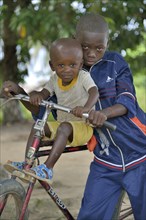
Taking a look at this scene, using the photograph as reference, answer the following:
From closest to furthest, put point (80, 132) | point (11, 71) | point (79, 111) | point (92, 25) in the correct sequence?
point (79, 111) < point (80, 132) < point (92, 25) < point (11, 71)

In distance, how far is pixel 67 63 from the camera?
9.36 feet

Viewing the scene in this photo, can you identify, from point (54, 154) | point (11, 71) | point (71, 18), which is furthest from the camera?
point (11, 71)

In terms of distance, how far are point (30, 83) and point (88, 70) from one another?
15278 mm

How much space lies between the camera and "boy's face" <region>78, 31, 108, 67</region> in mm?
2990

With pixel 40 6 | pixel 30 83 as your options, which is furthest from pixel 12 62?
pixel 30 83

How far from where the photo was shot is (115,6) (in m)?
6.66

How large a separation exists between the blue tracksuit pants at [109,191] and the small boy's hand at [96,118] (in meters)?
0.49

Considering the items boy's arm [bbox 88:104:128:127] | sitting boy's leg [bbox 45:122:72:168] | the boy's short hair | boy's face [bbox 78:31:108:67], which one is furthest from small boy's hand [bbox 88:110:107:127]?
the boy's short hair

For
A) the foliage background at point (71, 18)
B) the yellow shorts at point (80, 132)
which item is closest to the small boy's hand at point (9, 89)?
the yellow shorts at point (80, 132)

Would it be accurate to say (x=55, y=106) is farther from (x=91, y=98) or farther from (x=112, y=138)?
(x=112, y=138)

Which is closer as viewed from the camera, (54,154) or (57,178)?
(54,154)

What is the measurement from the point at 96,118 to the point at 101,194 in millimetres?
609

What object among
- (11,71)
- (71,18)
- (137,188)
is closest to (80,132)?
(137,188)

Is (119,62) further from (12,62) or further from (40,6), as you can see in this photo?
(12,62)
